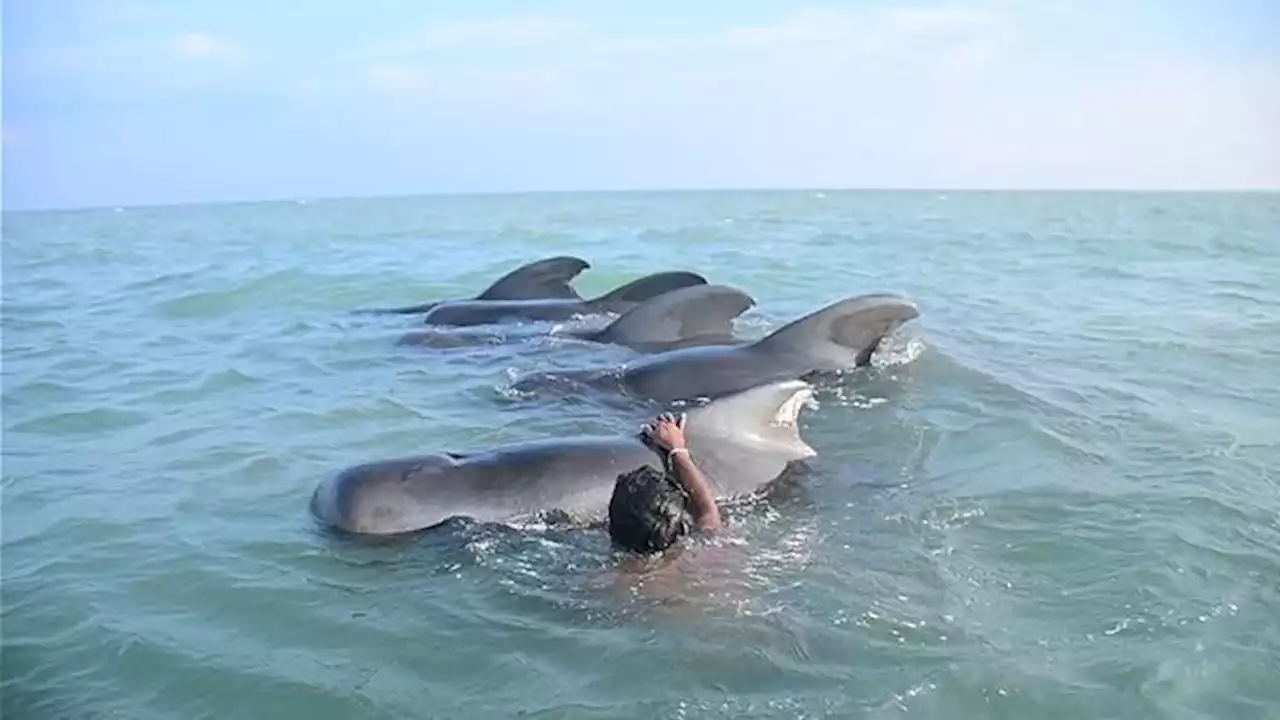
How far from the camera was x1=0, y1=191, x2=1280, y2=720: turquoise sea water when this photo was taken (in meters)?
5.38

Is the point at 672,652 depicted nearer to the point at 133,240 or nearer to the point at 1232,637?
the point at 1232,637

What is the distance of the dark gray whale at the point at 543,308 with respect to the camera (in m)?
15.0

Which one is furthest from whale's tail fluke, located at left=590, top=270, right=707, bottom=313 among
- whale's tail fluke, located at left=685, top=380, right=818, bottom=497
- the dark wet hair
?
the dark wet hair

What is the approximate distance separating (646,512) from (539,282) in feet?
34.1

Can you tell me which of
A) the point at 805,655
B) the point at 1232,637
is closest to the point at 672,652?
the point at 805,655

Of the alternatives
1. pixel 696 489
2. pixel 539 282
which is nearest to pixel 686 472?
pixel 696 489

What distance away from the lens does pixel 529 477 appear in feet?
24.0

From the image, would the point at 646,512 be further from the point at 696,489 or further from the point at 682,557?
the point at 696,489

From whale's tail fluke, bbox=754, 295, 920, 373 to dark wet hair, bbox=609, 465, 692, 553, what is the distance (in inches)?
174

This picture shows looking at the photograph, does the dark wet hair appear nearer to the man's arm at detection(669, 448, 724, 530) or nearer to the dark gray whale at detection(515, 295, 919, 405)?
the man's arm at detection(669, 448, 724, 530)

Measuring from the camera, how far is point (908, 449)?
30.2ft

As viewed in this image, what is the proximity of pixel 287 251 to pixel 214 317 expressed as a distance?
15630mm

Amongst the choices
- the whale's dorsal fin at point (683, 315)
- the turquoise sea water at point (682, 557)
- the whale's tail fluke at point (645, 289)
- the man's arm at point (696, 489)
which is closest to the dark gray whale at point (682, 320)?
the whale's dorsal fin at point (683, 315)

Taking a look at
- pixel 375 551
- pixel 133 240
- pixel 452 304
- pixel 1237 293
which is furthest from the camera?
pixel 133 240
